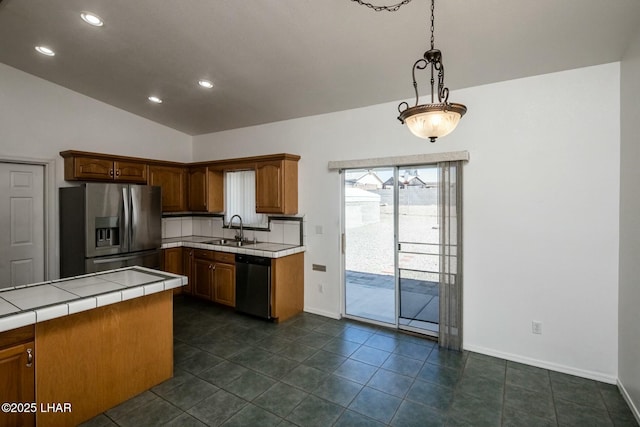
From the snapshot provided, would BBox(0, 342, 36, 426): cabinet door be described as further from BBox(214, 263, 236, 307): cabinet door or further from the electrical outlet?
the electrical outlet

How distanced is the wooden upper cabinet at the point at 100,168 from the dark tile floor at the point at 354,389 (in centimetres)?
236

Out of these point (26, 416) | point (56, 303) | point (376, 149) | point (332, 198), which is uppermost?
point (376, 149)

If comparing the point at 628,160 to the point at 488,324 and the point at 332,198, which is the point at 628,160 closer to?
the point at 488,324

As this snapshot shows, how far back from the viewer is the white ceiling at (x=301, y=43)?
224 cm

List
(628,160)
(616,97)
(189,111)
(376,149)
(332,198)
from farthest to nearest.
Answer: (189,111)
(332,198)
(376,149)
(616,97)
(628,160)

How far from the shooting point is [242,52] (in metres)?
2.96

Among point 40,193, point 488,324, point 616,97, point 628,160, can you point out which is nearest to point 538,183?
point 628,160

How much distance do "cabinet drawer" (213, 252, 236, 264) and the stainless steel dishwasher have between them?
11cm

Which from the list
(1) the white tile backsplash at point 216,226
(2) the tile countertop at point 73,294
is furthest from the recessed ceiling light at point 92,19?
(1) the white tile backsplash at point 216,226

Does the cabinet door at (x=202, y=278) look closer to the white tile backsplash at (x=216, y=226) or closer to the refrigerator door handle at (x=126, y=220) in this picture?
the white tile backsplash at (x=216, y=226)

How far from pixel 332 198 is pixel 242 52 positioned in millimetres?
1971

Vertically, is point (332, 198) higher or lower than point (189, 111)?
lower

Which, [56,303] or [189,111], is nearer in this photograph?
[56,303]

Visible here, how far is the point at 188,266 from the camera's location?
492 cm
